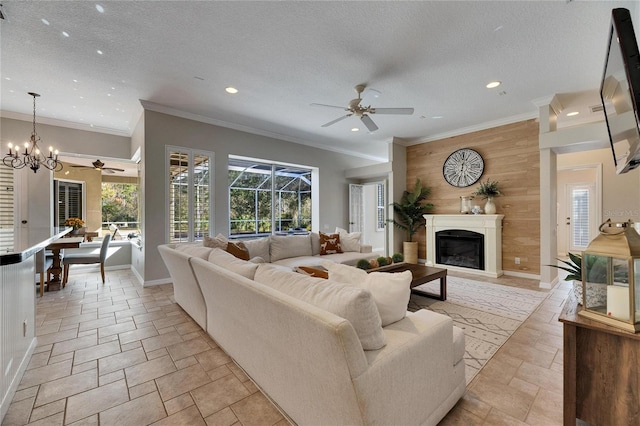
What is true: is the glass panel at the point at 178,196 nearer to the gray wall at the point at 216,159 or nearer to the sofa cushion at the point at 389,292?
the gray wall at the point at 216,159

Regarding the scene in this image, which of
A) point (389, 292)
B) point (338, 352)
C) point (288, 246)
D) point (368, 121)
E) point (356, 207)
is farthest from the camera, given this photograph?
point (356, 207)

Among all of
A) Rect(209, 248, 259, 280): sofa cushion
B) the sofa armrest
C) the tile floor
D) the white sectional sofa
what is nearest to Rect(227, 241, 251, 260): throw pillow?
the tile floor

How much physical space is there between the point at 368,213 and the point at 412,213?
2.14 m

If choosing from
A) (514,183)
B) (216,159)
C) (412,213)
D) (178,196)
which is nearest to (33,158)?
(178,196)

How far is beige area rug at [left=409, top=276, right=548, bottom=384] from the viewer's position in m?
2.35

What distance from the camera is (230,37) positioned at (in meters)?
2.69

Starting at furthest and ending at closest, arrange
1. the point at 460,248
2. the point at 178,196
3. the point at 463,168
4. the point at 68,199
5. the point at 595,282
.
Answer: the point at 68,199 → the point at 463,168 → the point at 460,248 → the point at 178,196 → the point at 595,282

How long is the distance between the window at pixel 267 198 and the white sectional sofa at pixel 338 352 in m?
4.64

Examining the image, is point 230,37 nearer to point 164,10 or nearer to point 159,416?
point 164,10

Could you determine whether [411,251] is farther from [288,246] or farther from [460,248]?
[288,246]

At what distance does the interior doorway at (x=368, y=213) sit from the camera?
25.0 ft

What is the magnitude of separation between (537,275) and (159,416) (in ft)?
18.7

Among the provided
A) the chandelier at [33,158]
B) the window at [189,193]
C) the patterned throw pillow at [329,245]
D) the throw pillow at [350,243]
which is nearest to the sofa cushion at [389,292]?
the patterned throw pillow at [329,245]

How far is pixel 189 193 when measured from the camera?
4812mm
